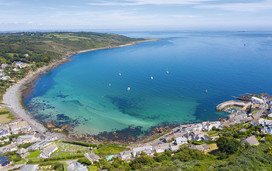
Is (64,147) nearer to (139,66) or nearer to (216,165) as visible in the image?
(216,165)

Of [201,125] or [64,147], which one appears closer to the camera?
[64,147]

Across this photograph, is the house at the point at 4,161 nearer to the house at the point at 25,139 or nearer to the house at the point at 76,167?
the house at the point at 25,139

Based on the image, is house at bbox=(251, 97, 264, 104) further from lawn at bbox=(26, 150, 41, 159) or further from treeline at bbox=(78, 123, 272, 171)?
lawn at bbox=(26, 150, 41, 159)

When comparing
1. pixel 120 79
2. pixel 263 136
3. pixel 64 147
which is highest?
pixel 120 79

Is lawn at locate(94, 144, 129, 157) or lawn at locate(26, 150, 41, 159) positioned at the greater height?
lawn at locate(94, 144, 129, 157)

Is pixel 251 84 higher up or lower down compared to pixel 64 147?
higher up

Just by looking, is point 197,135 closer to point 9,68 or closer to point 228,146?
point 228,146

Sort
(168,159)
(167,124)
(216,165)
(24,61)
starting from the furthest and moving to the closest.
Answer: (24,61), (167,124), (168,159), (216,165)

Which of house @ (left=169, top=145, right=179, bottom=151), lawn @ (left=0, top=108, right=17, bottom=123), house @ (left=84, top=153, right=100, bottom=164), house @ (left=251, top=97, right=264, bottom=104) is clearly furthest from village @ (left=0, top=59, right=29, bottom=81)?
house @ (left=251, top=97, right=264, bottom=104)

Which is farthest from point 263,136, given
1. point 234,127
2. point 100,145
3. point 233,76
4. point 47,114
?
point 47,114
